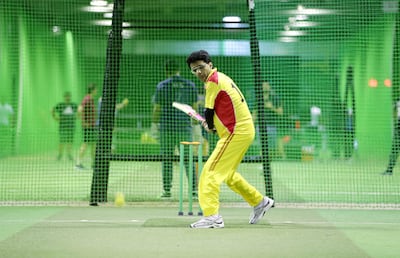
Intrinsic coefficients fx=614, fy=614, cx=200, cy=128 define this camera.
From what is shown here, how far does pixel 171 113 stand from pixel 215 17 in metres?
1.53

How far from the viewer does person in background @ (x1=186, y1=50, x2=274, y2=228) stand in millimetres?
6125

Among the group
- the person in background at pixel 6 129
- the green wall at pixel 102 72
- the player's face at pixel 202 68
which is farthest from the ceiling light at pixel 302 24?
the person in background at pixel 6 129

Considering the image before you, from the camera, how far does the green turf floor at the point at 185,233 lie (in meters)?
5.05

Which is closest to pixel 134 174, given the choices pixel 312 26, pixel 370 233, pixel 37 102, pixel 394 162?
pixel 312 26

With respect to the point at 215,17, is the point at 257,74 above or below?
below

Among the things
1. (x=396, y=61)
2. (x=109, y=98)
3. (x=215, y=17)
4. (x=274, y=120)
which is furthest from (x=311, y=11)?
(x=274, y=120)

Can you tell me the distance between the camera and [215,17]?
29.1 feet

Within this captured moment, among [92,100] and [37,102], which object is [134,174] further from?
[37,102]

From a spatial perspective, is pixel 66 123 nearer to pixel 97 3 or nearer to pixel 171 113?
pixel 97 3

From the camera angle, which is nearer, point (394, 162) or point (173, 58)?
point (173, 58)

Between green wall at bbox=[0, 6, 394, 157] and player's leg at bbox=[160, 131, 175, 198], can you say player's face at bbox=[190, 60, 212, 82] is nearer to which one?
player's leg at bbox=[160, 131, 175, 198]

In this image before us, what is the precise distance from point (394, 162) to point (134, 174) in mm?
4663

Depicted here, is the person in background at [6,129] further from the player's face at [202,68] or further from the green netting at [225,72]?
the player's face at [202,68]

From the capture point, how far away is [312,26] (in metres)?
9.50
